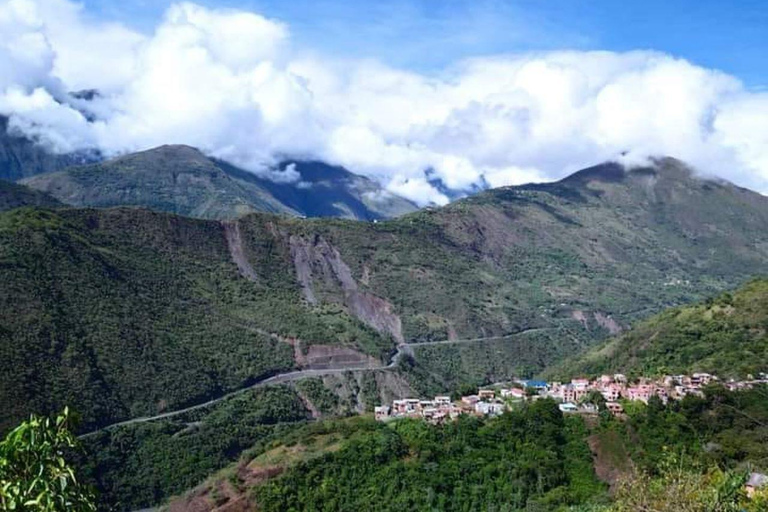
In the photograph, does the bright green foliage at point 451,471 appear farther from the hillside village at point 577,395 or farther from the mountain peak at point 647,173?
the mountain peak at point 647,173

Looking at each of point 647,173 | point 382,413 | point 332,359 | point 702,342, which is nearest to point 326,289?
point 332,359

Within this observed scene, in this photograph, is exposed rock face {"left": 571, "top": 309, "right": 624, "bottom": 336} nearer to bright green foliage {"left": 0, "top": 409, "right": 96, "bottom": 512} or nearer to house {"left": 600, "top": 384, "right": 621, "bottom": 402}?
house {"left": 600, "top": 384, "right": 621, "bottom": 402}

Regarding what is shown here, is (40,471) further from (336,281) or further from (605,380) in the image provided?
(336,281)

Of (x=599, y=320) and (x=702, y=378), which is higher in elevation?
(x=599, y=320)

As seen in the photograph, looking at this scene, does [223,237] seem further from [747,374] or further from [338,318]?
[747,374]

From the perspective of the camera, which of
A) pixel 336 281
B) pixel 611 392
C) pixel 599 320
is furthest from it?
pixel 599 320

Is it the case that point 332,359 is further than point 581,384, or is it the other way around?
point 332,359

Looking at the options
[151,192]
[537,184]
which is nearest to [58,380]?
[151,192]
